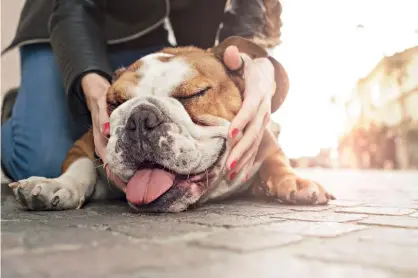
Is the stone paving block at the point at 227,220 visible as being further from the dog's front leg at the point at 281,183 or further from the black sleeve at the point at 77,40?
the black sleeve at the point at 77,40

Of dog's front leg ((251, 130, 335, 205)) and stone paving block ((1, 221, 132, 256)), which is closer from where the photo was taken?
stone paving block ((1, 221, 132, 256))

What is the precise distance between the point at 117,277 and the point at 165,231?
342 mm

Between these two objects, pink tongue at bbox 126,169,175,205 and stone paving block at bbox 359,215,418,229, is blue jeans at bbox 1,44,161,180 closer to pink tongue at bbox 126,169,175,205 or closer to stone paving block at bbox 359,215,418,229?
pink tongue at bbox 126,169,175,205

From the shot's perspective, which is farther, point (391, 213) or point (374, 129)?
point (374, 129)

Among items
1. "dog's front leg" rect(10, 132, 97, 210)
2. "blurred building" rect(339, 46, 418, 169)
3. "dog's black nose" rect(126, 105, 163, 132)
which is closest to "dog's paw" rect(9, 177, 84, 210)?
"dog's front leg" rect(10, 132, 97, 210)

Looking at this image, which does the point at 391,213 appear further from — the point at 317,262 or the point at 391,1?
the point at 391,1

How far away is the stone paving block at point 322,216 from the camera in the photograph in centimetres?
113

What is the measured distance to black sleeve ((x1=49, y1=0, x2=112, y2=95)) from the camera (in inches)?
66.6

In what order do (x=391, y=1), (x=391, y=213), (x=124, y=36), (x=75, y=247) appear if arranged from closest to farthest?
(x=75, y=247), (x=391, y=213), (x=124, y=36), (x=391, y=1)

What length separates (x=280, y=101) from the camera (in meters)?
1.83

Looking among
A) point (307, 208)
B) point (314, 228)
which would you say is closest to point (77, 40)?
point (307, 208)

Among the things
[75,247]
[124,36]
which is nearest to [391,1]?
[124,36]

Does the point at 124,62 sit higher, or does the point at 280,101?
the point at 124,62

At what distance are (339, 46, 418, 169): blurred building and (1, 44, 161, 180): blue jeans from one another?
16.8 ft
